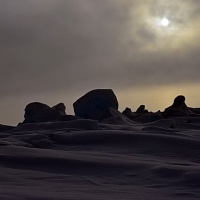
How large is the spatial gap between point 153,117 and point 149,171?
8.38 meters

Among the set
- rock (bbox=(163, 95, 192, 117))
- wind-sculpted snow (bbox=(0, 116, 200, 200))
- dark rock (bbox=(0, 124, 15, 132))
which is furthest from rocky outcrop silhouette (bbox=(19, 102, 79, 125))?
wind-sculpted snow (bbox=(0, 116, 200, 200))

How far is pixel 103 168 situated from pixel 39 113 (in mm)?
8800

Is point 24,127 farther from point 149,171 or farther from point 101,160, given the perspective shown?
point 149,171

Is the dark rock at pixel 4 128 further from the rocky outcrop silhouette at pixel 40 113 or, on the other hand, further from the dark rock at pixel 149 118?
the dark rock at pixel 149 118

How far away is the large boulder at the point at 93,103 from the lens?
13.9 m

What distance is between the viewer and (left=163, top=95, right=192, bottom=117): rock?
40.5 ft

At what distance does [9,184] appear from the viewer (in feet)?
10.3

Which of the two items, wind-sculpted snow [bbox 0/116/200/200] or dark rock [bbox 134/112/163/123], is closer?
wind-sculpted snow [bbox 0/116/200/200]

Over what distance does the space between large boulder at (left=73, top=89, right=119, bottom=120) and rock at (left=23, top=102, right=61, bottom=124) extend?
136 cm

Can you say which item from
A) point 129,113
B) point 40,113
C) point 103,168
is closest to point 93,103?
point 129,113

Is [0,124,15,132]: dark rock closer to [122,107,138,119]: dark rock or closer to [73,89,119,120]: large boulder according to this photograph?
[73,89,119,120]: large boulder

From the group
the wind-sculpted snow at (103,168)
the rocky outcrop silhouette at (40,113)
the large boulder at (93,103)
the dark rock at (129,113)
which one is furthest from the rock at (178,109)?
the wind-sculpted snow at (103,168)

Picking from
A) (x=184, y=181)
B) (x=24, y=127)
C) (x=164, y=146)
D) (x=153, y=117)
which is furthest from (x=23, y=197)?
(x=153, y=117)

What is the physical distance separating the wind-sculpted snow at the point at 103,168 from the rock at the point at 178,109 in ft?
21.3
